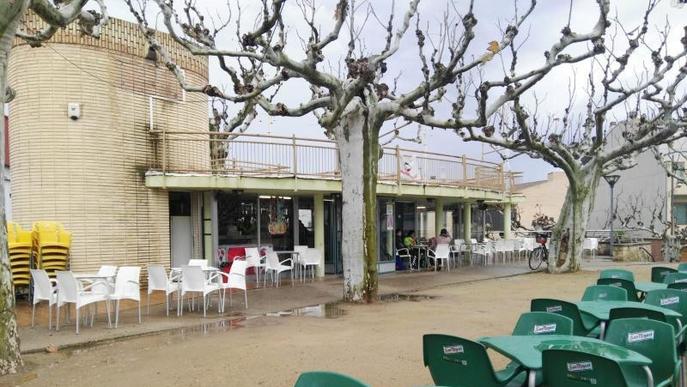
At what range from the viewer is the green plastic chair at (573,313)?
5422 mm

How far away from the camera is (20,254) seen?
38.4ft

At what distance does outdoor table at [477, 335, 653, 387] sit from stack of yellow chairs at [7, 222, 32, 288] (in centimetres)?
1044

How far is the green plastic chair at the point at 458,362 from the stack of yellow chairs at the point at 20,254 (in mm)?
10386

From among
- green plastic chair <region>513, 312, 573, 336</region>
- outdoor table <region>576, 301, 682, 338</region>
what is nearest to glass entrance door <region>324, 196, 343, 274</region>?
outdoor table <region>576, 301, 682, 338</region>

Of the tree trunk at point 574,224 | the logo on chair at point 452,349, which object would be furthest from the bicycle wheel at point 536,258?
the logo on chair at point 452,349

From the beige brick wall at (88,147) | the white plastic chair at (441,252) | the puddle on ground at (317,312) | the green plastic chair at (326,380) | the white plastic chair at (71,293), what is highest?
the beige brick wall at (88,147)

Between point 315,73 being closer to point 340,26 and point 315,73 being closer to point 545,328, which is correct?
point 340,26

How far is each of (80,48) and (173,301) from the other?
19.2 feet

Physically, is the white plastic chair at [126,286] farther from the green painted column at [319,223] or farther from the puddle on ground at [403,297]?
the green painted column at [319,223]

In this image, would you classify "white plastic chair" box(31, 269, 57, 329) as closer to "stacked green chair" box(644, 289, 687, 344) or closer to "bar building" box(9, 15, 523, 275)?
"bar building" box(9, 15, 523, 275)

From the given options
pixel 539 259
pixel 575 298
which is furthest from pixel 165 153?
pixel 539 259

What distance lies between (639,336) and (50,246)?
36.0 ft

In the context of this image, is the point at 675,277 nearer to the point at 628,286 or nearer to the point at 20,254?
the point at 628,286

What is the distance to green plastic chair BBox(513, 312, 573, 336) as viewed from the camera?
181 inches
